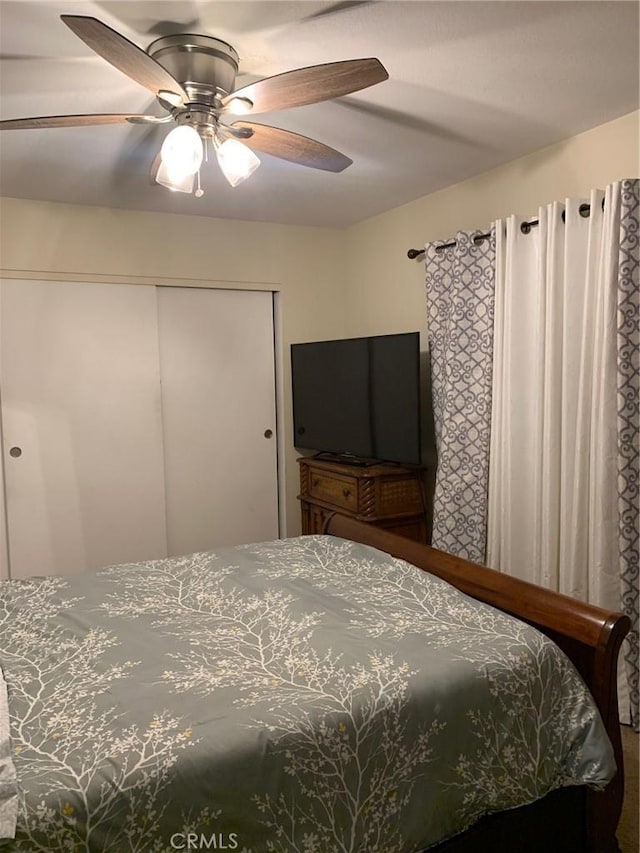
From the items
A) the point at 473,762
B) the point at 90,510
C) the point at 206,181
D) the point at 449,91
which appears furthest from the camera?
the point at 90,510

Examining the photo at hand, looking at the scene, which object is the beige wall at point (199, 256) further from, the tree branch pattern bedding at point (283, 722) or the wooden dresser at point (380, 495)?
the tree branch pattern bedding at point (283, 722)

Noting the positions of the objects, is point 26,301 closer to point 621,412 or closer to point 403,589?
point 403,589

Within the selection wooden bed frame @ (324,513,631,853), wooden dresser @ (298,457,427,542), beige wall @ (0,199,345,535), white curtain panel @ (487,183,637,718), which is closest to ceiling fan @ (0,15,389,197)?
white curtain panel @ (487,183,637,718)

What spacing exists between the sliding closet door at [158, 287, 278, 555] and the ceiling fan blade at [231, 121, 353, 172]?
1.87 metres

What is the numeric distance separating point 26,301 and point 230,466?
153 centimetres

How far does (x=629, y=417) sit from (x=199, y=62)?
6.40 ft

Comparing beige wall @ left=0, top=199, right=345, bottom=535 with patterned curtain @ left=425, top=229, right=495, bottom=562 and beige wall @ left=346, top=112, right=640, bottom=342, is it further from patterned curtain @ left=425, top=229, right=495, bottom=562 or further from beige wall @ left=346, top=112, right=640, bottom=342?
patterned curtain @ left=425, top=229, right=495, bottom=562

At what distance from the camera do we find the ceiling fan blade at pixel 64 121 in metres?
1.79

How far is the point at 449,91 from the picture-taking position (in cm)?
221

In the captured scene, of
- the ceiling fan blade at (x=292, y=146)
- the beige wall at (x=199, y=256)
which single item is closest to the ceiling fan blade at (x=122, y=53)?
the ceiling fan blade at (x=292, y=146)

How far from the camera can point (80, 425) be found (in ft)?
11.8

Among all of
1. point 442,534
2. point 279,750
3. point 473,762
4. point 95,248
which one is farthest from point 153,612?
point 95,248

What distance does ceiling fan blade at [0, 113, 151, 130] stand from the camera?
1.79 meters

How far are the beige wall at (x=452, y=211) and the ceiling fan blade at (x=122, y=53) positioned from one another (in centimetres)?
178
